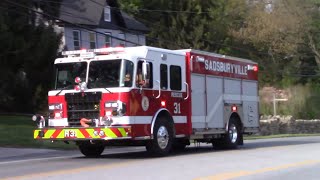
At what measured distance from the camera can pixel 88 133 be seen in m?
15.5

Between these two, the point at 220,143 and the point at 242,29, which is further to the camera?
the point at 242,29

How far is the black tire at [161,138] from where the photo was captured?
16422mm

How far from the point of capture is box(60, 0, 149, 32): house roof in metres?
44.4

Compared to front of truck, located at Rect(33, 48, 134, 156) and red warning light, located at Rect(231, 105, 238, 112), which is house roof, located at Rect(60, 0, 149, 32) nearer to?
red warning light, located at Rect(231, 105, 238, 112)

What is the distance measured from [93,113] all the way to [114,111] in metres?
0.66

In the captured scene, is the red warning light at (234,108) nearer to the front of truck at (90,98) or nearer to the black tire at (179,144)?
the black tire at (179,144)

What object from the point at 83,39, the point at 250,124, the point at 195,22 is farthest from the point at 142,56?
the point at 195,22

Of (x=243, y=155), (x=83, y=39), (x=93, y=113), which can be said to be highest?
(x=83, y=39)

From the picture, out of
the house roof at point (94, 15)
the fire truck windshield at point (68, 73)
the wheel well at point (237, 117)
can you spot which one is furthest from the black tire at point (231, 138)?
the house roof at point (94, 15)

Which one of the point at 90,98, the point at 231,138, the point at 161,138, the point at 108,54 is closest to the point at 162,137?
the point at 161,138

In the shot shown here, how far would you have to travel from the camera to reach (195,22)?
5694cm

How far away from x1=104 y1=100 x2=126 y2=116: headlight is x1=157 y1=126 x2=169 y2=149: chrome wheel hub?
1575 millimetres

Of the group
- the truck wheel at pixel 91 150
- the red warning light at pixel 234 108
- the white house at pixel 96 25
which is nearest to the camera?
the truck wheel at pixel 91 150

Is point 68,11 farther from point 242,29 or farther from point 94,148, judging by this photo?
point 94,148
